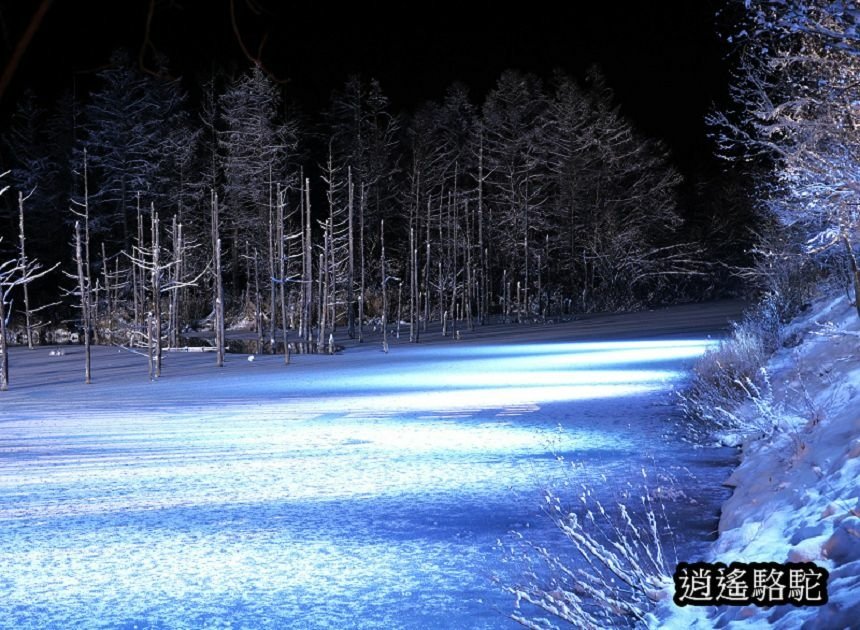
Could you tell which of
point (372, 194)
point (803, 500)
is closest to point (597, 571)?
point (803, 500)

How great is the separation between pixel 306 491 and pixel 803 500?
15.5 ft

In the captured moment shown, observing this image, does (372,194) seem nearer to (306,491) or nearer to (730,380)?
(730,380)

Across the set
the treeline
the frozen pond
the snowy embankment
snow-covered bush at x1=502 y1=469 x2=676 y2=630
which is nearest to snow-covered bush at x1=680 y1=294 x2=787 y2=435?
the snowy embankment

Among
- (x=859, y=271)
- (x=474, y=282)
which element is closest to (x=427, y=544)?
(x=859, y=271)

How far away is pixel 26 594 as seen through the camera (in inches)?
251

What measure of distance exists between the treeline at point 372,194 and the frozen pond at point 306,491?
30399mm

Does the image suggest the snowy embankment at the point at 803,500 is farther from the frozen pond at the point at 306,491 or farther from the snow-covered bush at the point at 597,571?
the frozen pond at the point at 306,491

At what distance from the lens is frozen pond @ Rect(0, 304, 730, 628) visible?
20.5 ft

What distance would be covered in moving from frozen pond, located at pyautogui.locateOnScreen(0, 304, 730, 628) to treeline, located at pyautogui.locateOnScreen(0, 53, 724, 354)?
99.7 ft

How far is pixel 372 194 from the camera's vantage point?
5453cm

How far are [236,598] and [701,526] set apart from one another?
11.9 feet

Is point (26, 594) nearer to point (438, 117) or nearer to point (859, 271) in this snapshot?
point (859, 271)

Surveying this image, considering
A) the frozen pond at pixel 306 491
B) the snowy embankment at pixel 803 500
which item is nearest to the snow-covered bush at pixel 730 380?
the snowy embankment at pixel 803 500

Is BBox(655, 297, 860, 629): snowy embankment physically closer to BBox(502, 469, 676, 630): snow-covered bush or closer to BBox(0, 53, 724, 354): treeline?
BBox(502, 469, 676, 630): snow-covered bush
